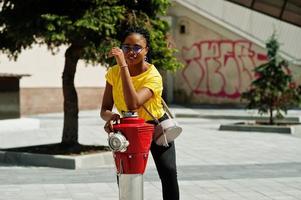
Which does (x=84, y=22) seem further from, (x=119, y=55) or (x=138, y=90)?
(x=119, y=55)

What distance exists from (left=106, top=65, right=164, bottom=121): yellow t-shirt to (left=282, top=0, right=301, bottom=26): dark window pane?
74.4 feet

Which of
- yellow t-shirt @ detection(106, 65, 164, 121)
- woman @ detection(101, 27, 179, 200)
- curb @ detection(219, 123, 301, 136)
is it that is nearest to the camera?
woman @ detection(101, 27, 179, 200)

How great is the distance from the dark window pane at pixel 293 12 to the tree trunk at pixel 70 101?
16.9 metres

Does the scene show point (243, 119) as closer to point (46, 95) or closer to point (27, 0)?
point (46, 95)

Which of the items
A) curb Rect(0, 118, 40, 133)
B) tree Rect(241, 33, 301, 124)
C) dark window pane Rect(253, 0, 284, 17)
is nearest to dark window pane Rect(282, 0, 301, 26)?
dark window pane Rect(253, 0, 284, 17)

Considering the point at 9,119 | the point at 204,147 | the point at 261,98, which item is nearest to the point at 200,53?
the point at 261,98

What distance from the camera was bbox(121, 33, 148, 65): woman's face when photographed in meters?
4.60

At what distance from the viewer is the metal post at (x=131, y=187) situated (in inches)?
172

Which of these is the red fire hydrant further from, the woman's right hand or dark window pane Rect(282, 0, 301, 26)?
dark window pane Rect(282, 0, 301, 26)

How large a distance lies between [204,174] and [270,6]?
1836 cm

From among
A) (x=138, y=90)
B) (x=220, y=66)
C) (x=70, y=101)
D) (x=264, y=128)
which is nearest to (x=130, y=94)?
(x=138, y=90)

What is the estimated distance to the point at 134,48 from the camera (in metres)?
4.61

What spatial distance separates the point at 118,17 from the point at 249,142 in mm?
5228

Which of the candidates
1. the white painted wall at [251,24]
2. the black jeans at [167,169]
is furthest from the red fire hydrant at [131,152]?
the white painted wall at [251,24]
